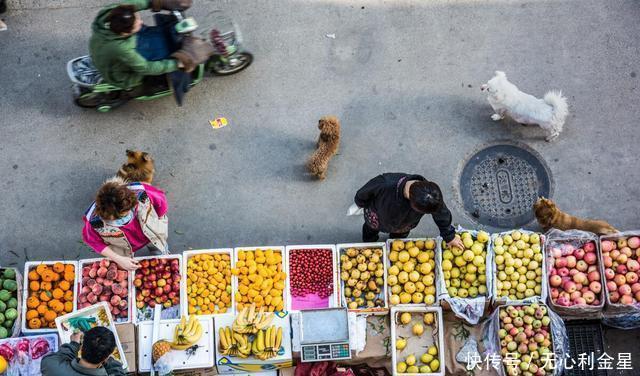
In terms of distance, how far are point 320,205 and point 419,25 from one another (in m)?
2.34

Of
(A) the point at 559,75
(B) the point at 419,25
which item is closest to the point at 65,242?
(B) the point at 419,25

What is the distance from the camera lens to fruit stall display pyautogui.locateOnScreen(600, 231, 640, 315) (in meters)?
5.67

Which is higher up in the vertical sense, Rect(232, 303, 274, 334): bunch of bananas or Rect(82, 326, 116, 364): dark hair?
Rect(232, 303, 274, 334): bunch of bananas

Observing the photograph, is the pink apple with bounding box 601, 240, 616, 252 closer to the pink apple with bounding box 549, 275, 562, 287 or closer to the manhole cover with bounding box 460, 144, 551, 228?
the pink apple with bounding box 549, 275, 562, 287

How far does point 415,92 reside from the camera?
721 centimetres

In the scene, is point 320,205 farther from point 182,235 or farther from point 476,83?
point 476,83

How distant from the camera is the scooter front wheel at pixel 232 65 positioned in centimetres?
703

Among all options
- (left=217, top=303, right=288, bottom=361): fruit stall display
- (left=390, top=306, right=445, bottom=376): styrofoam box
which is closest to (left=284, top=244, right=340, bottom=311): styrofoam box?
(left=217, top=303, right=288, bottom=361): fruit stall display

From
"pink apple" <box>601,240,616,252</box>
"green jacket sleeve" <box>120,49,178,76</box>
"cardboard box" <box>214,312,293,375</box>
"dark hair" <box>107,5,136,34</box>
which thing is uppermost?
"dark hair" <box>107,5,136,34</box>

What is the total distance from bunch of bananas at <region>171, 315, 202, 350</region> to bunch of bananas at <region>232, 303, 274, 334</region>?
1.01 ft

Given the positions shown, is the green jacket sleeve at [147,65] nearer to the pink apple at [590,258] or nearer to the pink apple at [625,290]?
the pink apple at [590,258]

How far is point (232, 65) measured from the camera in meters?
7.15

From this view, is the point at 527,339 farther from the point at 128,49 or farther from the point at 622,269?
the point at 128,49

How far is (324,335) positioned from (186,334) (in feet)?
3.71
